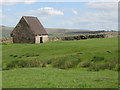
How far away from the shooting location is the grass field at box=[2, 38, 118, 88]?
16.3 meters

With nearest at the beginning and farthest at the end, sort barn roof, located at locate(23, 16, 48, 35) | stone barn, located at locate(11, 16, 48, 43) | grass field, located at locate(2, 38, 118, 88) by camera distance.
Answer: grass field, located at locate(2, 38, 118, 88), stone barn, located at locate(11, 16, 48, 43), barn roof, located at locate(23, 16, 48, 35)

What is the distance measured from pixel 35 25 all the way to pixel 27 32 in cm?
334

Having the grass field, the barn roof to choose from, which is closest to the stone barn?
the barn roof

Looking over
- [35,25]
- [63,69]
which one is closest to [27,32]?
[35,25]

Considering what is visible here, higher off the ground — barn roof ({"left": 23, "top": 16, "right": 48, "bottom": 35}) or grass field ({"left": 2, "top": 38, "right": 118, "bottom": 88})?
barn roof ({"left": 23, "top": 16, "right": 48, "bottom": 35})

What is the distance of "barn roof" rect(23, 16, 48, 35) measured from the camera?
6174 cm

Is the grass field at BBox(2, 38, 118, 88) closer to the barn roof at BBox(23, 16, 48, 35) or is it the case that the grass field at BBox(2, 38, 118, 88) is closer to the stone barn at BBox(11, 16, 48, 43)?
the stone barn at BBox(11, 16, 48, 43)

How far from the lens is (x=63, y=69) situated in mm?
26422

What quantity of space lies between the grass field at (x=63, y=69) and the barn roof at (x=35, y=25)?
16.9m

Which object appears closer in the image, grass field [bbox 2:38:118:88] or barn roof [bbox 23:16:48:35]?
grass field [bbox 2:38:118:88]

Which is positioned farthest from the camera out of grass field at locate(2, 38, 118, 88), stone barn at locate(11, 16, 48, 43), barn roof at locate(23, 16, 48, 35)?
barn roof at locate(23, 16, 48, 35)

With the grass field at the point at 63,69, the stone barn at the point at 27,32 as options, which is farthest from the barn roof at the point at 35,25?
the grass field at the point at 63,69

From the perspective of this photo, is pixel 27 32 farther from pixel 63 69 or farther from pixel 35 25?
pixel 63 69

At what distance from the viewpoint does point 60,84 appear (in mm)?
15453
